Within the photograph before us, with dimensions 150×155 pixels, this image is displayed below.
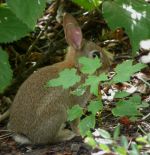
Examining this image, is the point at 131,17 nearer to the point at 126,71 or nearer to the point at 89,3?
the point at 89,3

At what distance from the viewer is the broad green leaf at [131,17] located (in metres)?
4.14

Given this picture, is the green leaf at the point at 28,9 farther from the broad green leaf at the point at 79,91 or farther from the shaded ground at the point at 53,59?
the shaded ground at the point at 53,59

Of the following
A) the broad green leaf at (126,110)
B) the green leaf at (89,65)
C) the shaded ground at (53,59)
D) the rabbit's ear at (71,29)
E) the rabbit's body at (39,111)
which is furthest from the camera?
the rabbit's ear at (71,29)

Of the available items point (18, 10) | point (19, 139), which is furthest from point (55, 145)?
point (18, 10)

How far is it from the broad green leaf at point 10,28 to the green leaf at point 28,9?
0.44 m

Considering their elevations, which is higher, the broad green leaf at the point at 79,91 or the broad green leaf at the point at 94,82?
the broad green leaf at the point at 94,82

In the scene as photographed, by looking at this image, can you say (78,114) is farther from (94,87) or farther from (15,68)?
(15,68)

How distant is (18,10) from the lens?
146 inches

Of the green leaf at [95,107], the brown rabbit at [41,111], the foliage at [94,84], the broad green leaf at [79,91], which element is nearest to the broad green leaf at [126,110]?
the foliage at [94,84]

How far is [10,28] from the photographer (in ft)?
13.7

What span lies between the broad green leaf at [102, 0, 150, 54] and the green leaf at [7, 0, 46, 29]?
2.10ft

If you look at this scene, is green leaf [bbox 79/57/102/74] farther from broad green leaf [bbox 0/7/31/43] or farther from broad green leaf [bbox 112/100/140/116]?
broad green leaf [bbox 0/7/31/43]

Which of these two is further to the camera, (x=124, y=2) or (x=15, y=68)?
(x=15, y=68)

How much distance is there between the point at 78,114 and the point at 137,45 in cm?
69
